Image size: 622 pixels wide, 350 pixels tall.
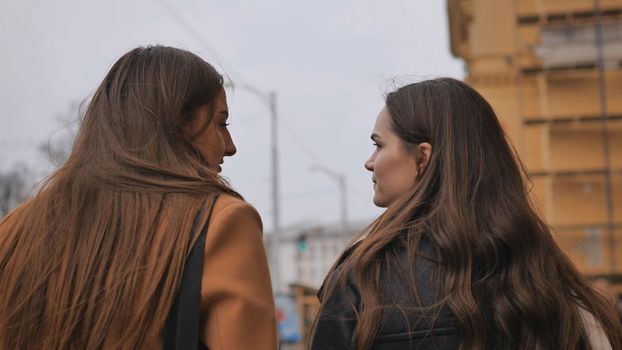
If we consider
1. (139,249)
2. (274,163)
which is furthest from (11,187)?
(139,249)

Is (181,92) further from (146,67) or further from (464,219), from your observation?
(464,219)

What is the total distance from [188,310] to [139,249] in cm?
18

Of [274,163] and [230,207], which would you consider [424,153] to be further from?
[274,163]

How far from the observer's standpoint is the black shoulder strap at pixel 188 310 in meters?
2.42

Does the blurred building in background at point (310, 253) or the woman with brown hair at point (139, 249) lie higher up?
the woman with brown hair at point (139, 249)

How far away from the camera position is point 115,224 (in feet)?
8.22

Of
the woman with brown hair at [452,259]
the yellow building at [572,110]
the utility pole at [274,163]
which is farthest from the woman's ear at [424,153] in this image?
the utility pole at [274,163]

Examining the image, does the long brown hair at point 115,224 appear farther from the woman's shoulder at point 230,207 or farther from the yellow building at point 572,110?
Result: the yellow building at point 572,110

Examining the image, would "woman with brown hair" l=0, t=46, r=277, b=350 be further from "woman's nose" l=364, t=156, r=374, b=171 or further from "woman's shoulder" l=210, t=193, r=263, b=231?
"woman's nose" l=364, t=156, r=374, b=171

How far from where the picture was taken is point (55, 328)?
2.46m

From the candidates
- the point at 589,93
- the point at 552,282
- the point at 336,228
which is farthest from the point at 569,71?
the point at 336,228

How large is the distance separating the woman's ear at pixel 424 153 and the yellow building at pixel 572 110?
13.9 m

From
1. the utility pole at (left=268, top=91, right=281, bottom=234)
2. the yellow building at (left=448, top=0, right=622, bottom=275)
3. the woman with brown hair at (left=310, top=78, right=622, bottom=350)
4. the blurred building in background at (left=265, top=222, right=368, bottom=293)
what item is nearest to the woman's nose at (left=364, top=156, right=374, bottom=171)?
the woman with brown hair at (left=310, top=78, right=622, bottom=350)

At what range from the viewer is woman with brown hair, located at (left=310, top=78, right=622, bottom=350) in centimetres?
258
